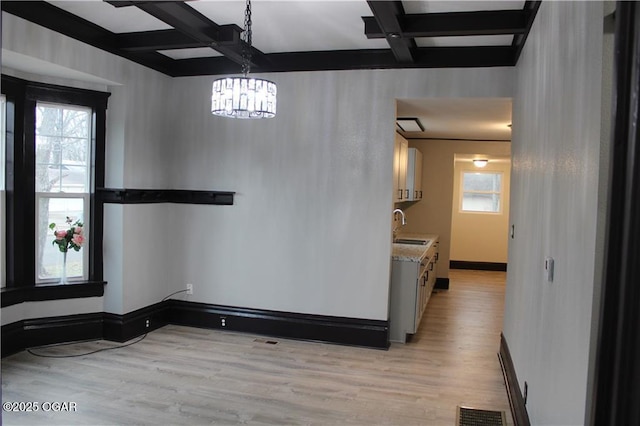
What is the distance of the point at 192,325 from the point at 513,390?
10.9ft

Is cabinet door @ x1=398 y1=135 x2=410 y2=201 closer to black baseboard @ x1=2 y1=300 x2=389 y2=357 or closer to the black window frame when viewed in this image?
black baseboard @ x1=2 y1=300 x2=389 y2=357

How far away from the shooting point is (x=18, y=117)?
13.8ft

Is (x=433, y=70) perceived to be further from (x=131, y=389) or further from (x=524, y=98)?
(x=131, y=389)

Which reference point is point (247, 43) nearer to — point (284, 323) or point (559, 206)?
point (559, 206)

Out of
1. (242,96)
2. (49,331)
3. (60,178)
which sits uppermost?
(242,96)

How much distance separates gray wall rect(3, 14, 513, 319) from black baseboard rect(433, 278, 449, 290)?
138 inches

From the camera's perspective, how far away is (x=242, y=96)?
3.30 metres

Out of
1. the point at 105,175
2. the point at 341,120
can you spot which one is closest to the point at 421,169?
the point at 341,120

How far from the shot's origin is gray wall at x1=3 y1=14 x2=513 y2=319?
15.5ft

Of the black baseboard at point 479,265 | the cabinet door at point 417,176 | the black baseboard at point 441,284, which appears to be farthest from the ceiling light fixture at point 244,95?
the black baseboard at point 479,265

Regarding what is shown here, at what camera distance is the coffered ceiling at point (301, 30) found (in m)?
3.49

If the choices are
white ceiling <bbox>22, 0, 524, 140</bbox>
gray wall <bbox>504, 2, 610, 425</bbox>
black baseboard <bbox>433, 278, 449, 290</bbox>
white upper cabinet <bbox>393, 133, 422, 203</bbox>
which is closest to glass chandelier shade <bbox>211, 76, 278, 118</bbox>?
white ceiling <bbox>22, 0, 524, 140</bbox>

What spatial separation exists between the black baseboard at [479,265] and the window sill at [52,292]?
773 cm

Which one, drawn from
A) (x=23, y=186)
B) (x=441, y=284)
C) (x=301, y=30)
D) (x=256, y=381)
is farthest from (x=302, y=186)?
(x=441, y=284)
